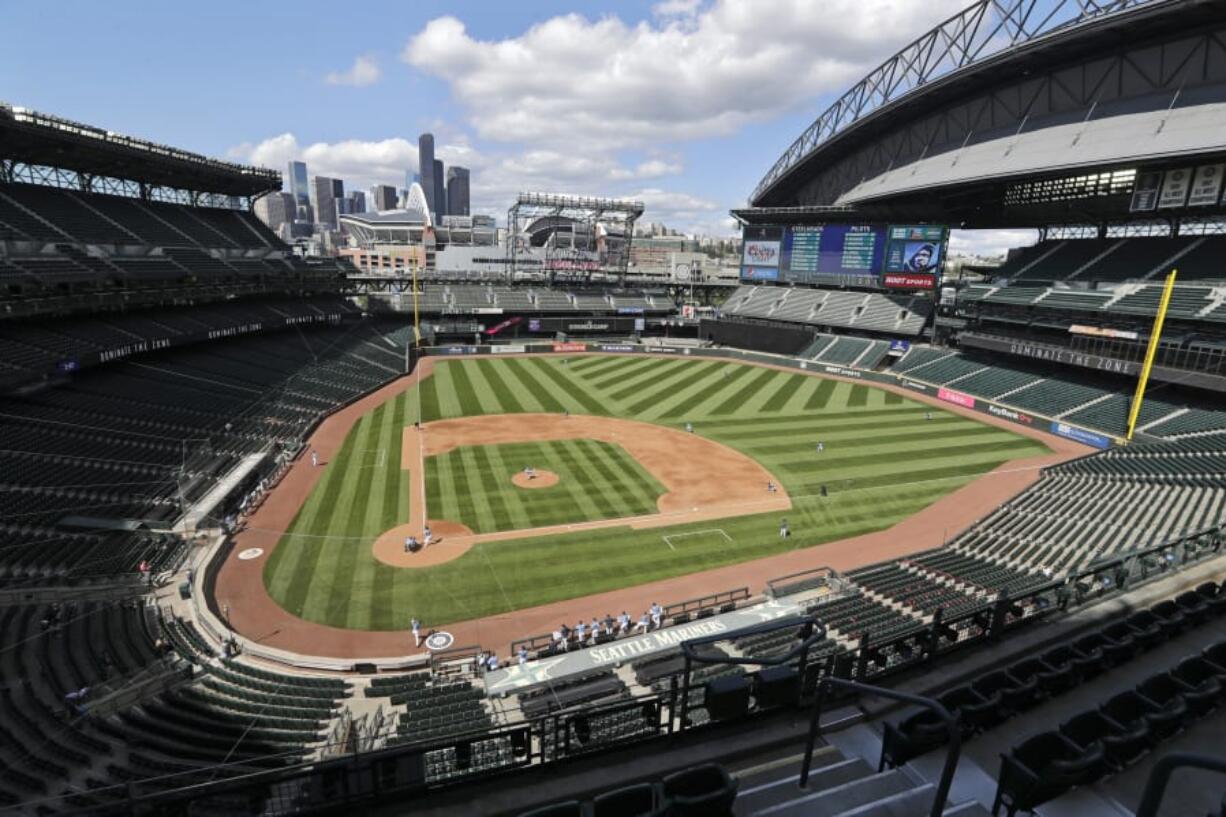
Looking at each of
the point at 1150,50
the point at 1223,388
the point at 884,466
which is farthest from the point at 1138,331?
the point at 884,466

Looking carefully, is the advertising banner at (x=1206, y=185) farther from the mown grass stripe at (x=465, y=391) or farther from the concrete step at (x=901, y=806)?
the concrete step at (x=901, y=806)

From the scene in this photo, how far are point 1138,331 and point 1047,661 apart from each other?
50186 mm

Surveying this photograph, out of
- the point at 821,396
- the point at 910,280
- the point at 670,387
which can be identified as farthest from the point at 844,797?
the point at 910,280

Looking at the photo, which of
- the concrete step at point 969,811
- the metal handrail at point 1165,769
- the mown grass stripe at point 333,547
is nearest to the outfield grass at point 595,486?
the mown grass stripe at point 333,547

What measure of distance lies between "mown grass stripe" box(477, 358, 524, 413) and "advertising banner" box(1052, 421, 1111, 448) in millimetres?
41842

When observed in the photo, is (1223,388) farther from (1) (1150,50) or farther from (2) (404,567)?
(2) (404,567)

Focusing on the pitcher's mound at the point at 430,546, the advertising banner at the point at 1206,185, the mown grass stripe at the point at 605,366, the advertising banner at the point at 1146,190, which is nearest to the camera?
the pitcher's mound at the point at 430,546

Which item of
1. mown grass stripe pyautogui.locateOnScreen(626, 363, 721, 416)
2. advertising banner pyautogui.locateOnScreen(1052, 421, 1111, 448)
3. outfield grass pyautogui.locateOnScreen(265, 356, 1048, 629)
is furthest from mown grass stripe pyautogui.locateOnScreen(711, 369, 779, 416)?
advertising banner pyautogui.locateOnScreen(1052, 421, 1111, 448)

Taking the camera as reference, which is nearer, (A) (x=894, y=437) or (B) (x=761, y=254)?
(A) (x=894, y=437)

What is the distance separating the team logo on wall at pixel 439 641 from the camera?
67.8 ft

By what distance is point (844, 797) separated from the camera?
6414mm

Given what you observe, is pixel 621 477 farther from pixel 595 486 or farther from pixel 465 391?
pixel 465 391

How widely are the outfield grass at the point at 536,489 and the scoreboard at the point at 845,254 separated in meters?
46.8

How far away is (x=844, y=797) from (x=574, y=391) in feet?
171
